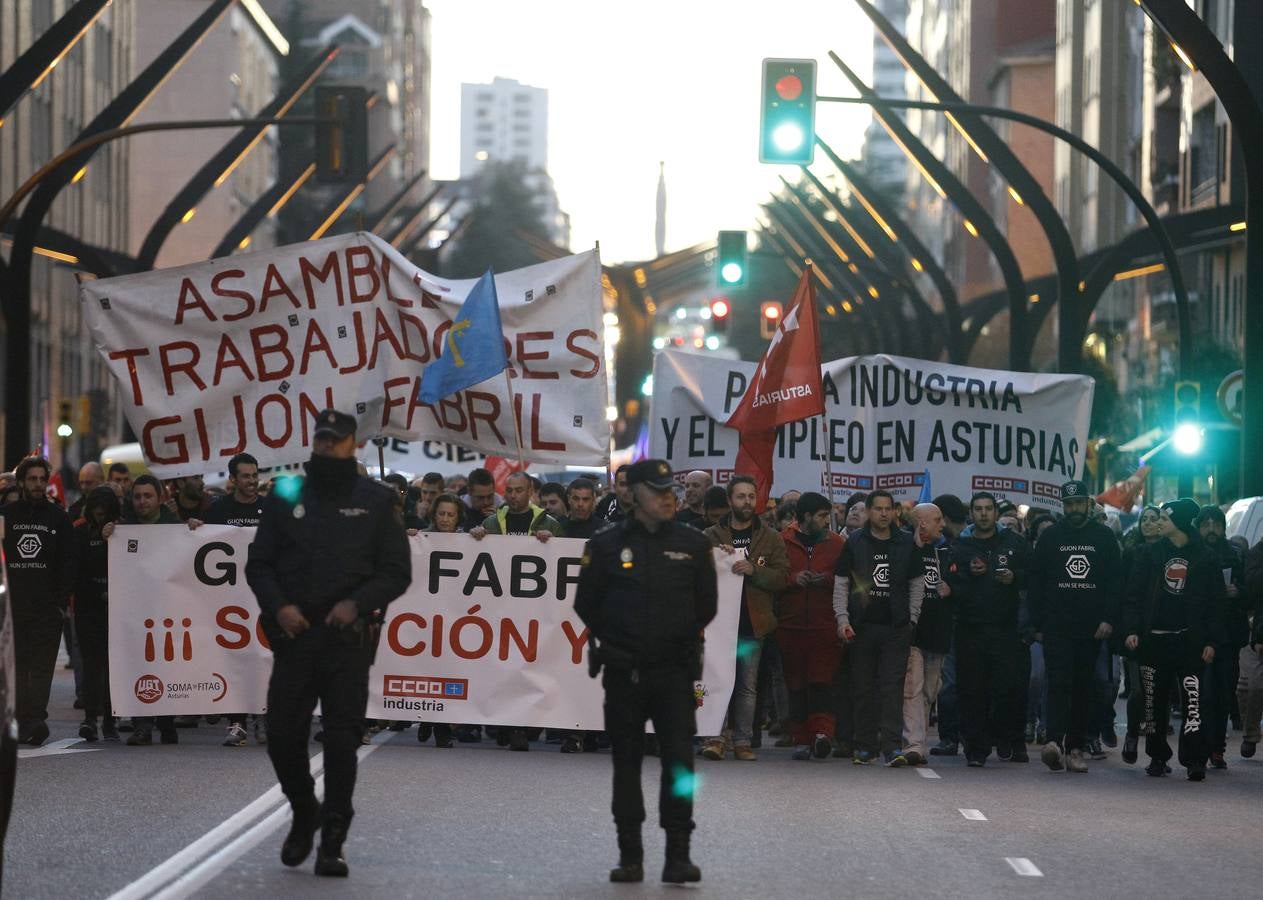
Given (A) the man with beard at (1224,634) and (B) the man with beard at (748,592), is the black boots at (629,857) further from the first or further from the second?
(A) the man with beard at (1224,634)

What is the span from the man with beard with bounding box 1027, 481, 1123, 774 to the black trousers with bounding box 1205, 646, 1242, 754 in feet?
2.61

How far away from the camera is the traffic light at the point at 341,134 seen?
28281 millimetres

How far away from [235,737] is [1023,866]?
6.68 m

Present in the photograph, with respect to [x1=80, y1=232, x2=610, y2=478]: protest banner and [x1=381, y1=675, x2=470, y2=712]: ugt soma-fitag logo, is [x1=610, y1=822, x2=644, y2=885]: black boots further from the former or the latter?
[x1=80, y1=232, x2=610, y2=478]: protest banner

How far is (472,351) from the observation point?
16359mm

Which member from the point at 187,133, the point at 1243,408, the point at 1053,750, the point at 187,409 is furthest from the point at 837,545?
the point at 187,133

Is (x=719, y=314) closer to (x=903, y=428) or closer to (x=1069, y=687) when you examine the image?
(x=903, y=428)

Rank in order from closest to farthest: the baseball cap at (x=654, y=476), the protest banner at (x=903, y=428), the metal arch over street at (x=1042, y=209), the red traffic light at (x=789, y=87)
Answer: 1. the baseball cap at (x=654, y=476)
2. the protest banner at (x=903, y=428)
3. the red traffic light at (x=789, y=87)
4. the metal arch over street at (x=1042, y=209)

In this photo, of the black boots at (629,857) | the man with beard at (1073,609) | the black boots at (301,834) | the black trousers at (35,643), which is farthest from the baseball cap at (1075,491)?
the black boots at (301,834)

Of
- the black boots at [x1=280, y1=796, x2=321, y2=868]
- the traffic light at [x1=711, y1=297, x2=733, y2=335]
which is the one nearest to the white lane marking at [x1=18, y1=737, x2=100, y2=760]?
the black boots at [x1=280, y1=796, x2=321, y2=868]

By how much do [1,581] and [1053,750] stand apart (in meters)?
9.54

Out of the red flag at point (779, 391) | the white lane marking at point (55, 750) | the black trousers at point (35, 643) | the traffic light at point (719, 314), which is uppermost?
the traffic light at point (719, 314)

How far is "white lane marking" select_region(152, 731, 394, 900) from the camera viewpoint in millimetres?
9546

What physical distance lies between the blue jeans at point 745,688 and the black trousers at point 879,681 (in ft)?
2.16
